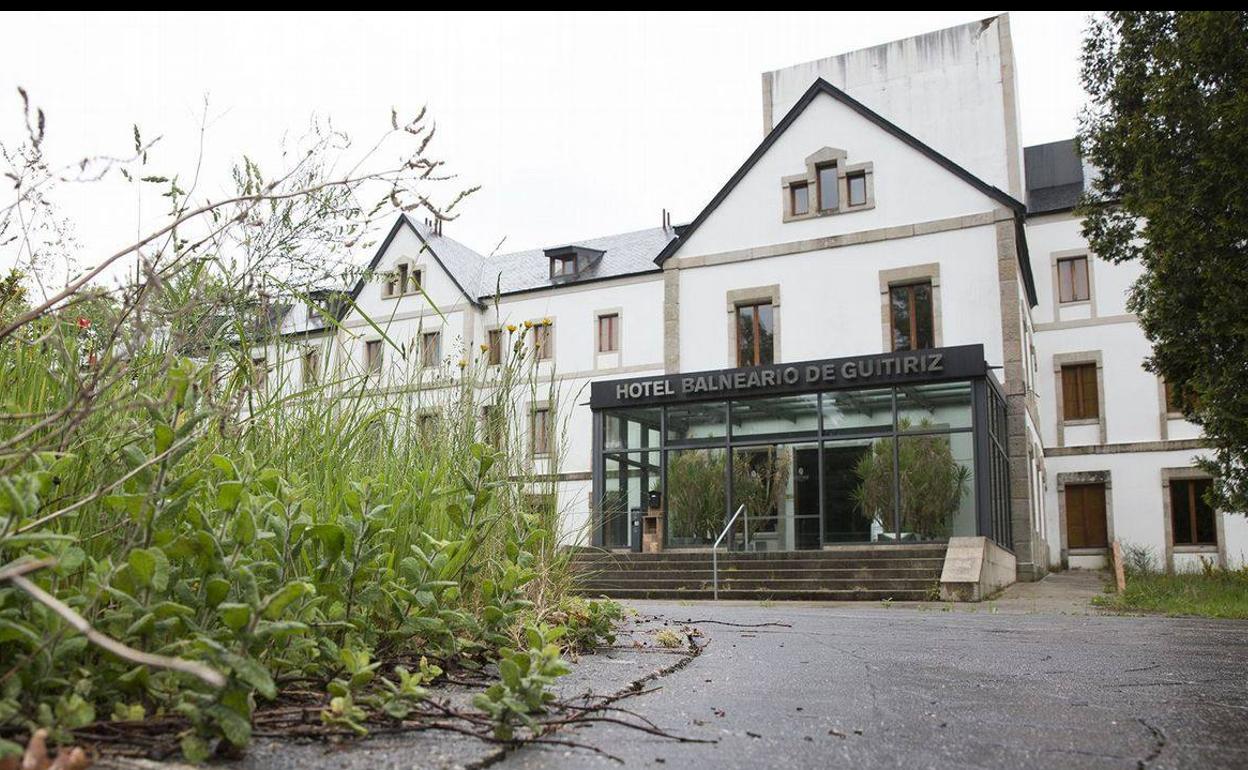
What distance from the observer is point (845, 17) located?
1.59 metres

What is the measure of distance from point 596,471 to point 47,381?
18607 millimetres

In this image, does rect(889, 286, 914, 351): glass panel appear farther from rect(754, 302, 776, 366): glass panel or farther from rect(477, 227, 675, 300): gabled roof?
rect(477, 227, 675, 300): gabled roof

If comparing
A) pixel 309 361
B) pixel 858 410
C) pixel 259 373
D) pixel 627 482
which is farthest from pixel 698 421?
pixel 259 373

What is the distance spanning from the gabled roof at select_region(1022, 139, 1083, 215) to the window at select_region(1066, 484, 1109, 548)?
24.6ft

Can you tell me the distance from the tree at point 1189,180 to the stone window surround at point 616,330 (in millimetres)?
15587

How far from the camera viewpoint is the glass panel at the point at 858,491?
18031 mm

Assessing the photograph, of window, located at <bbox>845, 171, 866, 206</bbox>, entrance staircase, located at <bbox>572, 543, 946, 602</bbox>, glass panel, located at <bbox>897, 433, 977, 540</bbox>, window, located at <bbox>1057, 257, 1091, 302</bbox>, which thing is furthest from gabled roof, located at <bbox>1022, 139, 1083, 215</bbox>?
entrance staircase, located at <bbox>572, 543, 946, 602</bbox>

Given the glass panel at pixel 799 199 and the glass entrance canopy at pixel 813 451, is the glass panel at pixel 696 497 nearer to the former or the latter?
the glass entrance canopy at pixel 813 451

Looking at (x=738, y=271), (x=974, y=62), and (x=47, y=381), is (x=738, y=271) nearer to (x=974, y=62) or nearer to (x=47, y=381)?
(x=974, y=62)

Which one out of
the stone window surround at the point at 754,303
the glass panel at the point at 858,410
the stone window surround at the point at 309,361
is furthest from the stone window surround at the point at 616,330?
the stone window surround at the point at 309,361

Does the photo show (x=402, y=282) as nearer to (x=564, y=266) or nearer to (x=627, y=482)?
(x=627, y=482)

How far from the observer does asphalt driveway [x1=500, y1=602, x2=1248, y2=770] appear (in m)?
2.40

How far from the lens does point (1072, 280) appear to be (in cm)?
2628

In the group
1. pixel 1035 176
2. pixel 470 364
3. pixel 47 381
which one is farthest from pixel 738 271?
pixel 47 381
